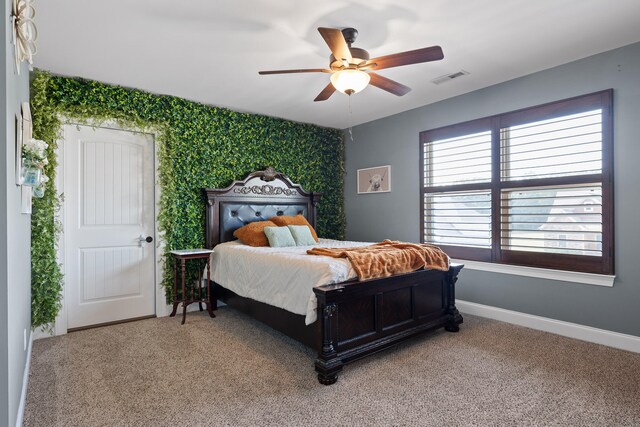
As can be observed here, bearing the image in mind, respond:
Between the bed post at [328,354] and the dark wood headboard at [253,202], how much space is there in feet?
7.87

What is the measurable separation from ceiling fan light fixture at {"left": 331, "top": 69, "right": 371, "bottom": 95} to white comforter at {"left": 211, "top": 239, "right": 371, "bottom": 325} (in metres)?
1.36

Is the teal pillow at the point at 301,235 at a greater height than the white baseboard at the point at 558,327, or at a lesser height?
greater

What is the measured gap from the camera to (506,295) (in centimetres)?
380

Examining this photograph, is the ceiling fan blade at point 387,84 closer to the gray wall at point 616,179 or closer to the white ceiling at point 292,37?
the white ceiling at point 292,37

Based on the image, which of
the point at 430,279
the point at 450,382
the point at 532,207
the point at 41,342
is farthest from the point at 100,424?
the point at 532,207

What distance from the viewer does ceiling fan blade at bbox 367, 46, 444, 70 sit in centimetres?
235

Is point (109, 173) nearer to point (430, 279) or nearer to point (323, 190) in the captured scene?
point (323, 190)

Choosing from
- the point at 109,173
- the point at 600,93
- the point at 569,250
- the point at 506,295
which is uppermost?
the point at 600,93

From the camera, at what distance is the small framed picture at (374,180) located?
511 cm

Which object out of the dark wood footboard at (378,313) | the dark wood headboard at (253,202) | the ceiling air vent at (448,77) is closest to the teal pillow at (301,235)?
the dark wood headboard at (253,202)

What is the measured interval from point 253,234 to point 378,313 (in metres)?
2.00

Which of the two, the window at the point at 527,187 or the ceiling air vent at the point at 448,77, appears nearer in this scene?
the window at the point at 527,187

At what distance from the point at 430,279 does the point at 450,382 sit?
3.29 feet

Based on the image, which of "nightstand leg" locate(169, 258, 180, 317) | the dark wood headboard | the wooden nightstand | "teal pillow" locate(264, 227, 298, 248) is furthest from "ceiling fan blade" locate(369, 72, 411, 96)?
"nightstand leg" locate(169, 258, 180, 317)
